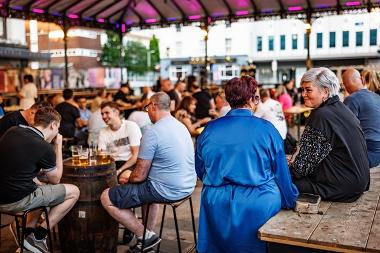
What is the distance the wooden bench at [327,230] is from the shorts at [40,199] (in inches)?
83.9

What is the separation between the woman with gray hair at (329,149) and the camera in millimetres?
2986

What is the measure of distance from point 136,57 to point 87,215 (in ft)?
148

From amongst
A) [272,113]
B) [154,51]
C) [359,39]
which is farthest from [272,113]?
[154,51]

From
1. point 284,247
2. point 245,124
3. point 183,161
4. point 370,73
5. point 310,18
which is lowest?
point 284,247

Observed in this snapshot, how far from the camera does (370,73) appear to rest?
5707 millimetres

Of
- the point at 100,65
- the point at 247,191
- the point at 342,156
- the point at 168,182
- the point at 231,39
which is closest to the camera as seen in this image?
the point at 247,191

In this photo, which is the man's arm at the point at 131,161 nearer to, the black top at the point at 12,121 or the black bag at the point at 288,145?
the black top at the point at 12,121

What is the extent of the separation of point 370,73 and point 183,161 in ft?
9.92

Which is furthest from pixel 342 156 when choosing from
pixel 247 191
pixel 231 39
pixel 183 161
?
pixel 231 39

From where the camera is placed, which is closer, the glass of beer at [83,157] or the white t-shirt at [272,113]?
the glass of beer at [83,157]

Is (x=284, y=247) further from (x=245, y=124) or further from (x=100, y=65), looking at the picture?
(x=100, y=65)

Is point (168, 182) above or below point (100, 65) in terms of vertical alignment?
below

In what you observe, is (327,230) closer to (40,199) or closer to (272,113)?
(40,199)

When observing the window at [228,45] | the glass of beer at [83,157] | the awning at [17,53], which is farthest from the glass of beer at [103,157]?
the window at [228,45]
